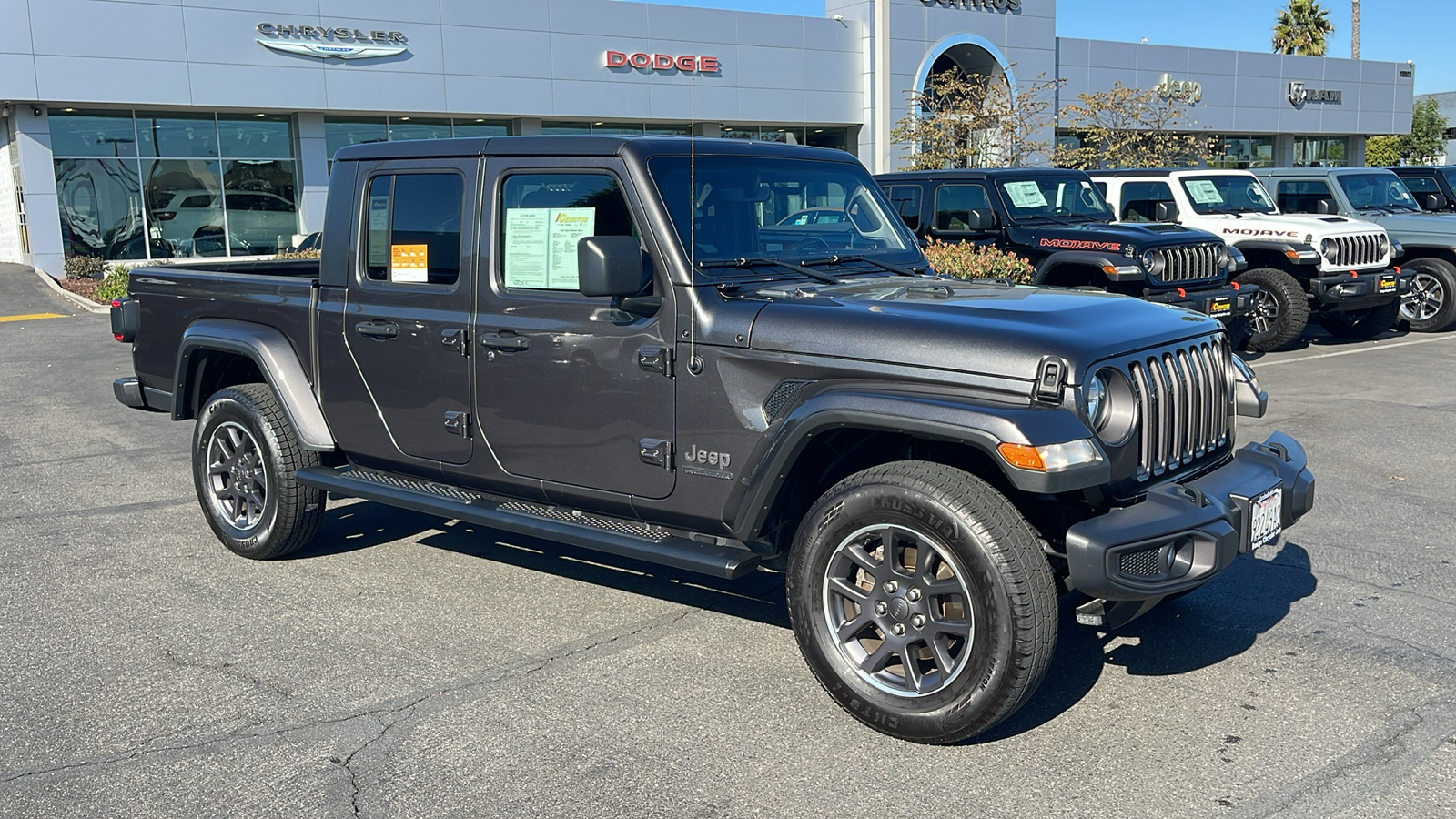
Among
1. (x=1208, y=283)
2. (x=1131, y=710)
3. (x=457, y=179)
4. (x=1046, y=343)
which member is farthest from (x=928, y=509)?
(x=1208, y=283)

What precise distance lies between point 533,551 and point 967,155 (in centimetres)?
2725

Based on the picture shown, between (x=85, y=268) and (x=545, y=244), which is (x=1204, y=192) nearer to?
(x=545, y=244)

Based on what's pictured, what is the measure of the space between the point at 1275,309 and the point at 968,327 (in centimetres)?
1093

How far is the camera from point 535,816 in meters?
3.50

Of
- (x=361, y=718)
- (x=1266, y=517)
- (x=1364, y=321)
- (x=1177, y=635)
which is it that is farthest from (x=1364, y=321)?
(x=361, y=718)

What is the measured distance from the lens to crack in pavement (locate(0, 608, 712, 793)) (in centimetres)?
385

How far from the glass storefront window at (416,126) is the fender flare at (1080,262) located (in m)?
21.9

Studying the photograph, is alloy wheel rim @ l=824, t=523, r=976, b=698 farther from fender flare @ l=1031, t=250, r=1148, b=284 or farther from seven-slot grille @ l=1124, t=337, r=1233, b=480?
fender flare @ l=1031, t=250, r=1148, b=284

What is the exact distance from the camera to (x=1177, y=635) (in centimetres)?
490

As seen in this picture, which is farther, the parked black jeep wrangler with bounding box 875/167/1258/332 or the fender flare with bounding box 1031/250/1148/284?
the parked black jeep wrangler with bounding box 875/167/1258/332

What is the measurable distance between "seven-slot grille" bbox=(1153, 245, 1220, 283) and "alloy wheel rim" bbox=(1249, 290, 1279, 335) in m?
1.84

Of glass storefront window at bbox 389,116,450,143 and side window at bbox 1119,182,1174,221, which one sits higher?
glass storefront window at bbox 389,116,450,143

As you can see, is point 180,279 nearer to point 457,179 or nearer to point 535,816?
point 457,179

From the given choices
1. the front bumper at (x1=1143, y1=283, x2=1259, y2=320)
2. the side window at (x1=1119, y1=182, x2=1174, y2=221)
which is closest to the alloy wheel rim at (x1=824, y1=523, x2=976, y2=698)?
the front bumper at (x1=1143, y1=283, x2=1259, y2=320)
